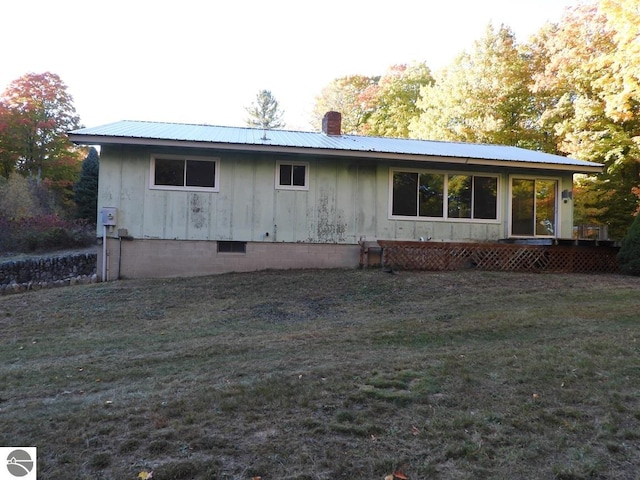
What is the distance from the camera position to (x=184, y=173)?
1095cm

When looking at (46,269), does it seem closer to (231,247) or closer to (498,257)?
(231,247)

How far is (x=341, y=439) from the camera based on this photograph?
289cm

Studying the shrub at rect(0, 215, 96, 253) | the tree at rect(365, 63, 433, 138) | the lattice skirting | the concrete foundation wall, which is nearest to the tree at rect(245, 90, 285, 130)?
the tree at rect(365, 63, 433, 138)

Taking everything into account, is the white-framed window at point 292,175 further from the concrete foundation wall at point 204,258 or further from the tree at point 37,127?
the tree at point 37,127

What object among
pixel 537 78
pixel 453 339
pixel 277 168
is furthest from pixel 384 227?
pixel 537 78

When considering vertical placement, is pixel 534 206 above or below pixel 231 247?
above

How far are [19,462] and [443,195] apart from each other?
1081cm

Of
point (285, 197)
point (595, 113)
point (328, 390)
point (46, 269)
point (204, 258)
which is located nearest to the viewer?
point (328, 390)

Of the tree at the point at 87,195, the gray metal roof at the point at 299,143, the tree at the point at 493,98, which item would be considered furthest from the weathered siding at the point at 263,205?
the tree at the point at 87,195

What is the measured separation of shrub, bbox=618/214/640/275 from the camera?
35.0 ft

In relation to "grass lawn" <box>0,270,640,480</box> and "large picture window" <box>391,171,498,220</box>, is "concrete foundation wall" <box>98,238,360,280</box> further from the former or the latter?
"grass lawn" <box>0,270,640,480</box>

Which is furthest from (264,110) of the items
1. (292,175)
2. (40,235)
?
(292,175)

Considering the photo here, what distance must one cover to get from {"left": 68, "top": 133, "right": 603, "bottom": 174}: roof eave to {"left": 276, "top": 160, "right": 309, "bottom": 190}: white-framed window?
0.57 meters

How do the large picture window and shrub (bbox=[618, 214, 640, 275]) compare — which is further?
the large picture window
